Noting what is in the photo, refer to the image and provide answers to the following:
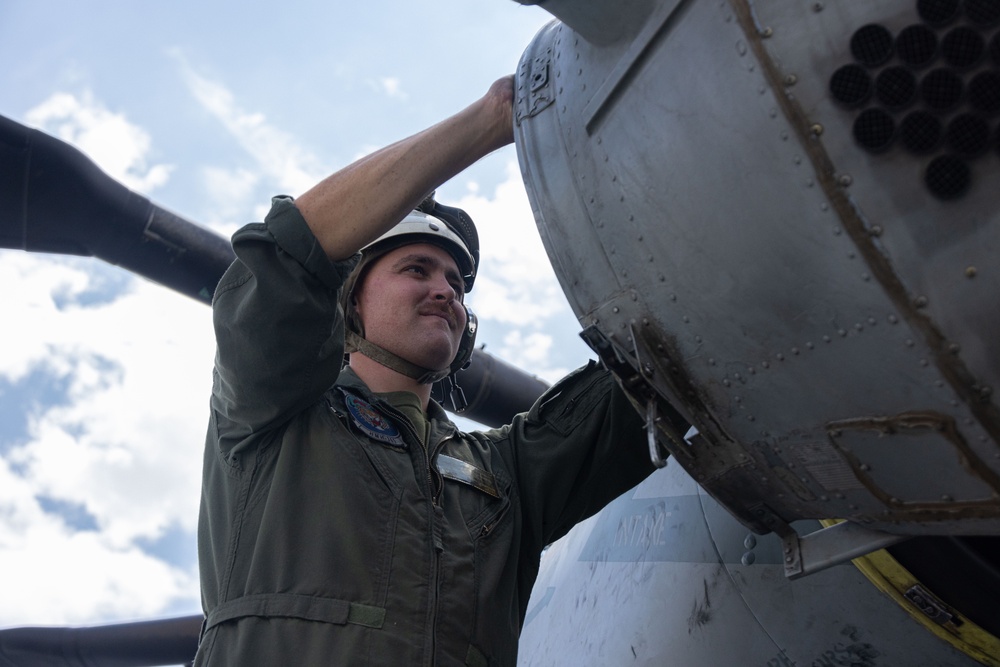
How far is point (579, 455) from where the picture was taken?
2.98 metres

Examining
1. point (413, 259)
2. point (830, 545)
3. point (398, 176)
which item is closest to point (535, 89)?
point (398, 176)

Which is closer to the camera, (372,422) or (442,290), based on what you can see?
(372,422)

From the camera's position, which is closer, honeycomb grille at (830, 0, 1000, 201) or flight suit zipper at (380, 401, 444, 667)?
honeycomb grille at (830, 0, 1000, 201)

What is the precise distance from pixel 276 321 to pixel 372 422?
1.78 ft

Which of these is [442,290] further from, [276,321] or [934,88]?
[934,88]

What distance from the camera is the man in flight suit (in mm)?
2281

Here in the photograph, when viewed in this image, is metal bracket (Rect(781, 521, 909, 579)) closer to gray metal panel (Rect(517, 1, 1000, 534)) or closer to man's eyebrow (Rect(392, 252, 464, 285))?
gray metal panel (Rect(517, 1, 1000, 534))

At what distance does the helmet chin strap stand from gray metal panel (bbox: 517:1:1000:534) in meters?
1.11

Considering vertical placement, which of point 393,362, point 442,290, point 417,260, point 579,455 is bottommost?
point 579,455

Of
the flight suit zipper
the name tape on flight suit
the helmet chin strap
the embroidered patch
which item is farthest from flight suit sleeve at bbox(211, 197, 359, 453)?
the helmet chin strap

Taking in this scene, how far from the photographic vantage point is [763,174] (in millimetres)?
1664

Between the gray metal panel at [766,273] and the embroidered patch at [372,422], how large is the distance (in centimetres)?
85

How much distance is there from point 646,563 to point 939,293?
2.08m

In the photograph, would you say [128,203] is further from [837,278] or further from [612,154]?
[837,278]
